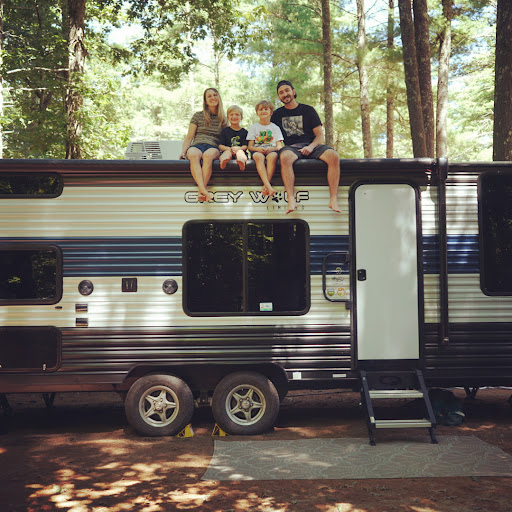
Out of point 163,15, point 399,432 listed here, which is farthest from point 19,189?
point 163,15

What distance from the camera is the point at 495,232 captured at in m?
7.16

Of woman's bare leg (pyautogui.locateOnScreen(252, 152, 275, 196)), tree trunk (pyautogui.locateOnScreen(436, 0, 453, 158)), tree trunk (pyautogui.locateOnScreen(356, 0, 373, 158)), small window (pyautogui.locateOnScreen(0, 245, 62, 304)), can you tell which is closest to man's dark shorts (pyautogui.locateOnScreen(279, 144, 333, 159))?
woman's bare leg (pyautogui.locateOnScreen(252, 152, 275, 196))

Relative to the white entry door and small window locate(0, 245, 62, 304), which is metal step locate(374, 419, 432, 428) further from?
small window locate(0, 245, 62, 304)

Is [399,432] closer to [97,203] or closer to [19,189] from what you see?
[97,203]

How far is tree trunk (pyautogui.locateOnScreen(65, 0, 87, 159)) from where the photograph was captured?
41.3 feet

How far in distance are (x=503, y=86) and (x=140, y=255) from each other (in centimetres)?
598

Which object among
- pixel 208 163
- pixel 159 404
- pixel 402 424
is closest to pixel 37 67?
pixel 208 163

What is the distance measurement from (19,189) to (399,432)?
4795 mm

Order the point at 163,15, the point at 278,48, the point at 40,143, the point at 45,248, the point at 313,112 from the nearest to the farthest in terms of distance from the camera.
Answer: the point at 45,248 → the point at 313,112 → the point at 40,143 → the point at 163,15 → the point at 278,48

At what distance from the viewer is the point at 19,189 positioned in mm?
6965

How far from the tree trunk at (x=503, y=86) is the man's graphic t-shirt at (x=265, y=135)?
12.8 ft

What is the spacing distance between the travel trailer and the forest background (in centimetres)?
314

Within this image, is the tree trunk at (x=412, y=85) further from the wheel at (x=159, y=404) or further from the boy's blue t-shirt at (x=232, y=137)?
the wheel at (x=159, y=404)

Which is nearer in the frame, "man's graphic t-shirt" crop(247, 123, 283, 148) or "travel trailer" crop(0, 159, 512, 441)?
"travel trailer" crop(0, 159, 512, 441)
